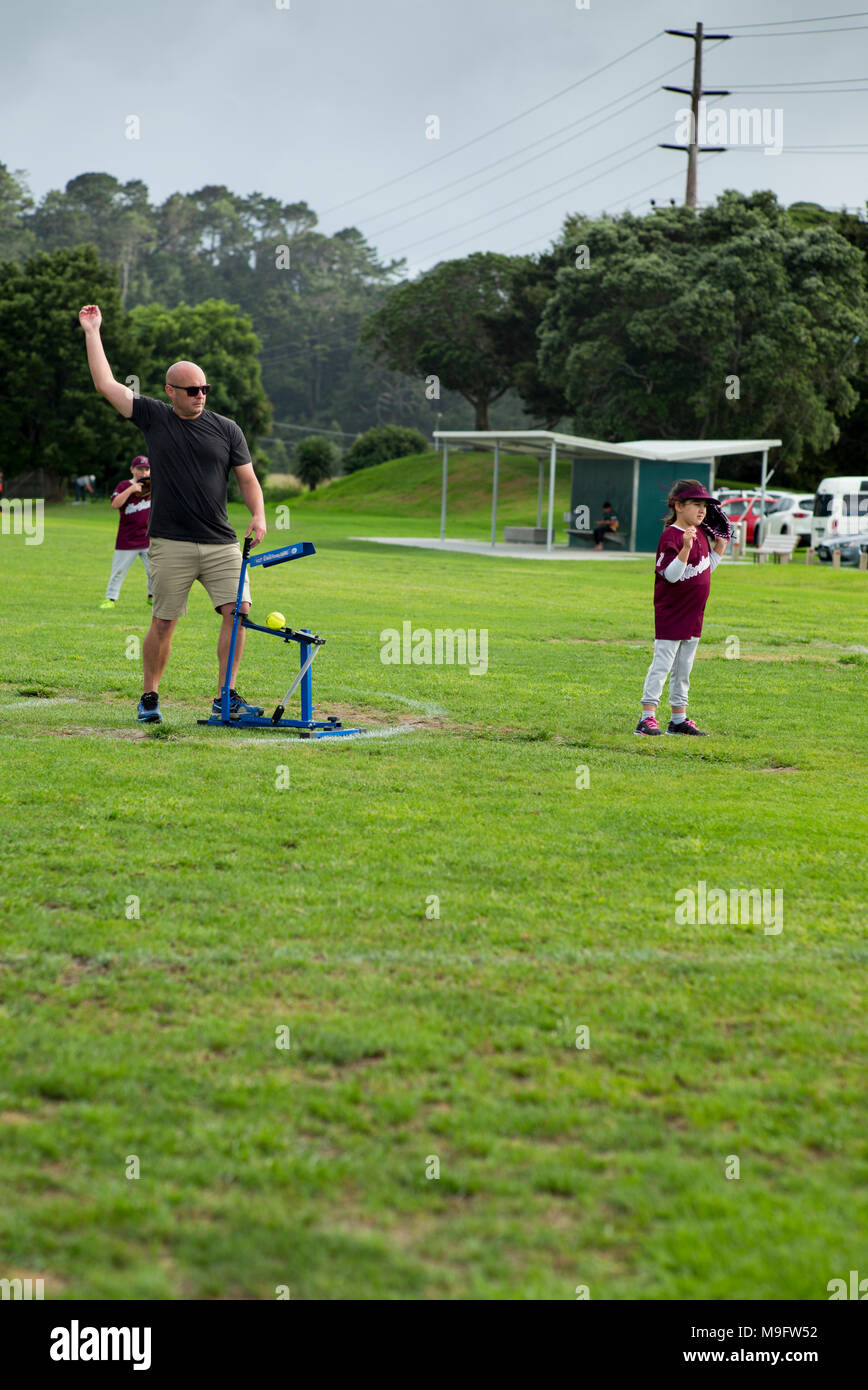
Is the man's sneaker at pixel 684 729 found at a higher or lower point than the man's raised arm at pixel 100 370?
lower

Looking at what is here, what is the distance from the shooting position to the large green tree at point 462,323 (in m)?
70.6

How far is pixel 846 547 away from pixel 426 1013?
107 feet

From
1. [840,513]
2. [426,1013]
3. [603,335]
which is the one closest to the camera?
[426,1013]

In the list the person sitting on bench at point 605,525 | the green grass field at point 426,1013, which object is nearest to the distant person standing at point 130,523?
the green grass field at point 426,1013

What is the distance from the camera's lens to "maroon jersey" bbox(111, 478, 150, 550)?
1522 cm

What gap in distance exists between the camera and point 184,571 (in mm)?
8242

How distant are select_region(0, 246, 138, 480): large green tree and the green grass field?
2016 inches

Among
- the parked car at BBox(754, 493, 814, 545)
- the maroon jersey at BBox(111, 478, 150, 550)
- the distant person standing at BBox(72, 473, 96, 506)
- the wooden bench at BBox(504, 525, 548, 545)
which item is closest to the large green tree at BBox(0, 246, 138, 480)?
the distant person standing at BBox(72, 473, 96, 506)

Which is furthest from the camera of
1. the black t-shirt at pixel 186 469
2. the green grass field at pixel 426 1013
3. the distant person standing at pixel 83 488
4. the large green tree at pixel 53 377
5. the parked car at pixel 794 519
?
the distant person standing at pixel 83 488

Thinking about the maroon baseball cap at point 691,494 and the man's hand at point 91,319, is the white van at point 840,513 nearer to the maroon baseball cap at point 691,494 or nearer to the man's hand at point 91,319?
the maroon baseball cap at point 691,494

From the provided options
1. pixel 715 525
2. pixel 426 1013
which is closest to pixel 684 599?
pixel 715 525

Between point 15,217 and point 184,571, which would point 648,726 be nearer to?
point 184,571

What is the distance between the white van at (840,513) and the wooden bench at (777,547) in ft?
2.59
